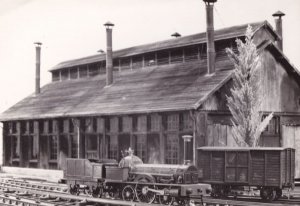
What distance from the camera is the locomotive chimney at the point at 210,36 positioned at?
2498 cm

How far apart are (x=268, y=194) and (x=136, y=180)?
506 cm

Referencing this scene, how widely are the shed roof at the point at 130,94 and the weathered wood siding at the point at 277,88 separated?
7.68 ft

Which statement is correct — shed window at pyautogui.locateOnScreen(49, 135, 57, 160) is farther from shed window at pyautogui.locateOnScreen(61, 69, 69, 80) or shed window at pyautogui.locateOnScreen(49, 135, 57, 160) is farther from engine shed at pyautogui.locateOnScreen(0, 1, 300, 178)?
shed window at pyautogui.locateOnScreen(61, 69, 69, 80)

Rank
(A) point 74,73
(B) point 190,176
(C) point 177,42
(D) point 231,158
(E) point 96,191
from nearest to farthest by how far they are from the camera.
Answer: (B) point 190,176
(D) point 231,158
(E) point 96,191
(C) point 177,42
(A) point 74,73

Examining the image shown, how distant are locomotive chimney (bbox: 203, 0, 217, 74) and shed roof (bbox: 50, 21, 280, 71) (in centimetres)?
150

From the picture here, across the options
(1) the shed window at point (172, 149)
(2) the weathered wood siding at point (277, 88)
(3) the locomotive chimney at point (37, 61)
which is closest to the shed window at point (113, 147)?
(1) the shed window at point (172, 149)

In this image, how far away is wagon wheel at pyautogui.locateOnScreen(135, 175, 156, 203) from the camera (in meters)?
17.7

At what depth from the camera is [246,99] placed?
23641mm

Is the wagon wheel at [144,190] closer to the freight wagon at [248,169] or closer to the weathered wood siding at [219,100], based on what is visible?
the freight wagon at [248,169]

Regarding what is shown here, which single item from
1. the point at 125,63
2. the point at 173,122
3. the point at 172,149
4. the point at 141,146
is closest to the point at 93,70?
the point at 125,63

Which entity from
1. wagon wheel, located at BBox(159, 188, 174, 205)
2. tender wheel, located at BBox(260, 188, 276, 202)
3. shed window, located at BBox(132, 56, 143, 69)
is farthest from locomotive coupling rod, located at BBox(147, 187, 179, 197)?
shed window, located at BBox(132, 56, 143, 69)

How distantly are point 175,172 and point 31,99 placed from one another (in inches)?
877

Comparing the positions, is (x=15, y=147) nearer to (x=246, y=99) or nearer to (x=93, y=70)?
(x=93, y=70)

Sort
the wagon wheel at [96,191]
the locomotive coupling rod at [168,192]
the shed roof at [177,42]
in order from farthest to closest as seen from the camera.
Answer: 1. the shed roof at [177,42]
2. the wagon wheel at [96,191]
3. the locomotive coupling rod at [168,192]
